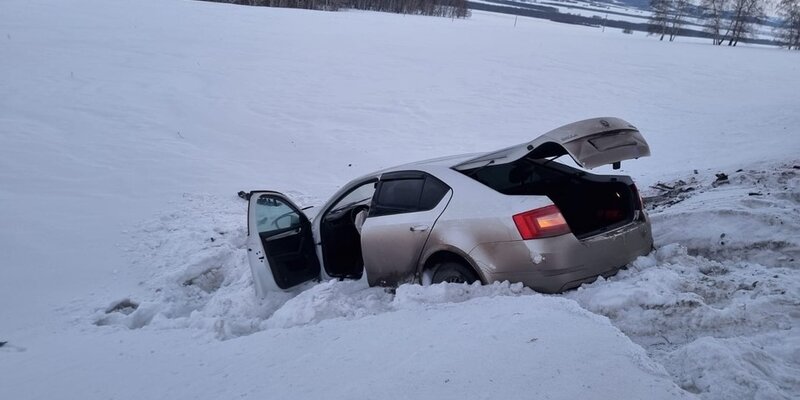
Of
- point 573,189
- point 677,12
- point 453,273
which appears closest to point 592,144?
point 573,189

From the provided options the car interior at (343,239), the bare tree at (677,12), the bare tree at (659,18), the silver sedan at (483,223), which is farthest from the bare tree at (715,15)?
the car interior at (343,239)

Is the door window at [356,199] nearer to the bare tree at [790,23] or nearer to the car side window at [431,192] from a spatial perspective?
the car side window at [431,192]

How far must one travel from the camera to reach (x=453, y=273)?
4867 mm

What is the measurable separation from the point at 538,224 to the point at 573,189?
1.14 metres

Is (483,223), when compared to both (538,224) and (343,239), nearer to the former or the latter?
(538,224)

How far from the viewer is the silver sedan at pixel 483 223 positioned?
4453 millimetres

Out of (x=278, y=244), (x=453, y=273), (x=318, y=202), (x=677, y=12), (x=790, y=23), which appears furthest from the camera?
(x=677, y=12)

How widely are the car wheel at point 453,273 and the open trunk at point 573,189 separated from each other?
781 millimetres

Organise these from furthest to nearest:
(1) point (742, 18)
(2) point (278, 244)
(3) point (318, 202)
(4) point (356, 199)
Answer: (1) point (742, 18), (3) point (318, 202), (4) point (356, 199), (2) point (278, 244)

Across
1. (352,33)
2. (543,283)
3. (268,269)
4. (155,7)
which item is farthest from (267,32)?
(543,283)

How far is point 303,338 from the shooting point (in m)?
4.22

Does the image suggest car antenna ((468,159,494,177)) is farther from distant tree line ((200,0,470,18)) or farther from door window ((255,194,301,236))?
distant tree line ((200,0,470,18))

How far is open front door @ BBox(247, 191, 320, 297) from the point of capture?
5770 millimetres

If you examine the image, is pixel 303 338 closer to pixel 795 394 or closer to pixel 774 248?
pixel 795 394
